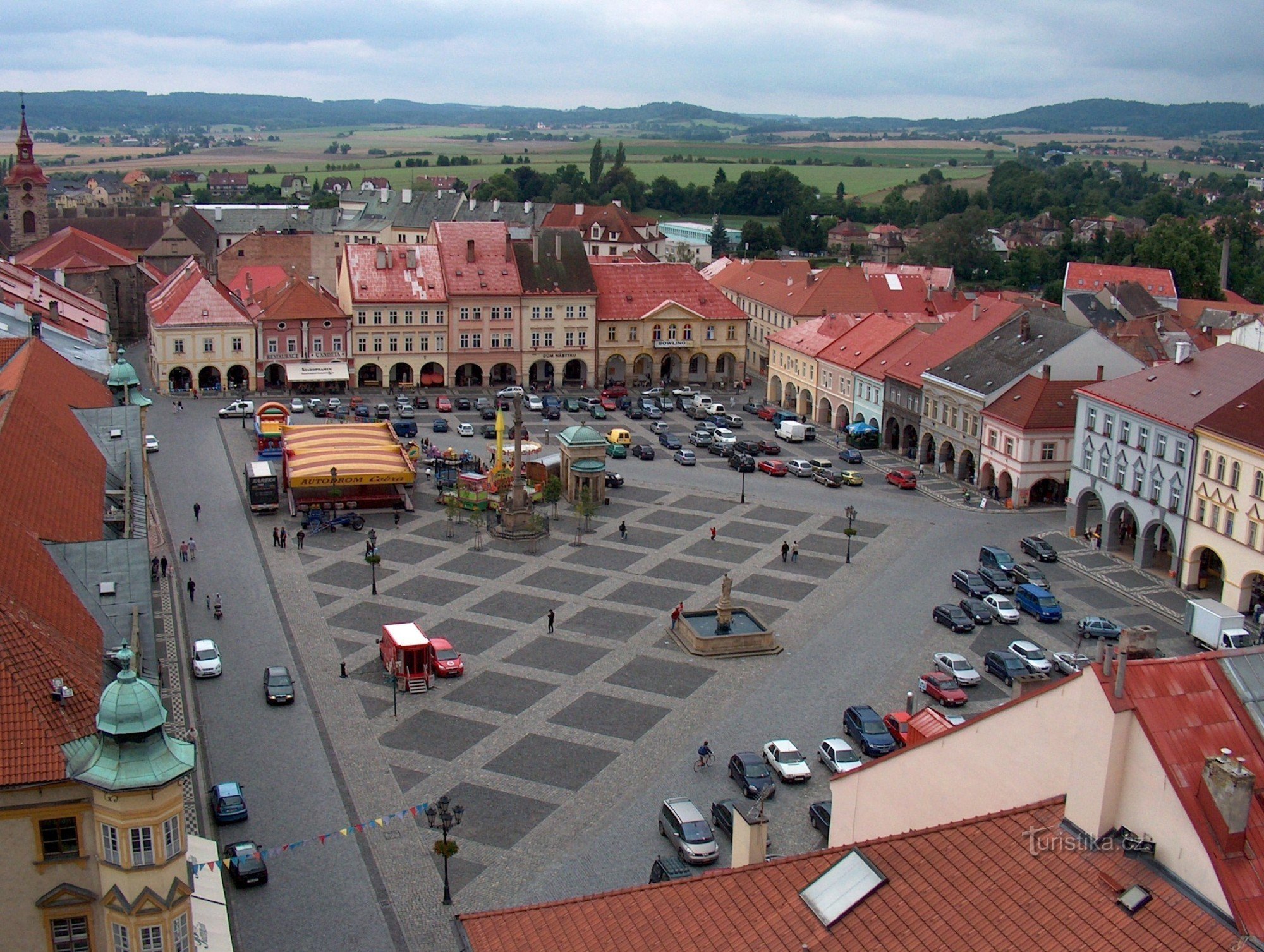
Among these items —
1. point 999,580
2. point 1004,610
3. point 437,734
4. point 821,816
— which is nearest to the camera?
point 821,816

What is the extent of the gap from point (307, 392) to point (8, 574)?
65.5 m

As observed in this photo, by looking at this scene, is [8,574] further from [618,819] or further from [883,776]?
[883,776]

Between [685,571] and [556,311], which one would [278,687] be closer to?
[685,571]

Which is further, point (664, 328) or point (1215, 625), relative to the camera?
point (664, 328)

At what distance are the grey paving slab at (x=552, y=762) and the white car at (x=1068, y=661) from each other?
16994 millimetres

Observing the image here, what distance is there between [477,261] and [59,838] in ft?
255

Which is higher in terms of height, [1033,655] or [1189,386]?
[1189,386]

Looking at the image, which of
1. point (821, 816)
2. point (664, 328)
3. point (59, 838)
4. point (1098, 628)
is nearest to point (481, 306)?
point (664, 328)

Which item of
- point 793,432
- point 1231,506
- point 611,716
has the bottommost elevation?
point 611,716

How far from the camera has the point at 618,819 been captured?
3603 cm

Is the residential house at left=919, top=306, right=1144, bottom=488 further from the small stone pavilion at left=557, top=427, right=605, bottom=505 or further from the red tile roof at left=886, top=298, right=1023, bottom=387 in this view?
the small stone pavilion at left=557, top=427, right=605, bottom=505

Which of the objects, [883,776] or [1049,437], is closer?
[883,776]

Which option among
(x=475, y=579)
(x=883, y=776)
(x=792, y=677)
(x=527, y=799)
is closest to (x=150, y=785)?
(x=883, y=776)

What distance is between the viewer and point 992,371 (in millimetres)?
73125
